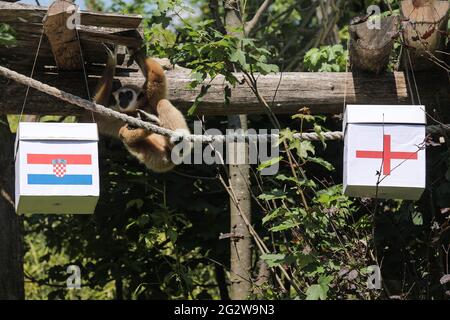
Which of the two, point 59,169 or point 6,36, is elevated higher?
point 6,36

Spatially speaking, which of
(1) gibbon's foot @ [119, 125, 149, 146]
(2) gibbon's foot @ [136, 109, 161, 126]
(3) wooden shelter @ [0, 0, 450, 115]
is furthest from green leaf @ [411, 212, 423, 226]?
(1) gibbon's foot @ [119, 125, 149, 146]

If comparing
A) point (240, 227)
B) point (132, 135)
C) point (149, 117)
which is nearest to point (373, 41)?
point (149, 117)

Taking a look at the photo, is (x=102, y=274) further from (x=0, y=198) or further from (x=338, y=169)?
(x=338, y=169)

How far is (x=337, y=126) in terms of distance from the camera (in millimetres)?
7766

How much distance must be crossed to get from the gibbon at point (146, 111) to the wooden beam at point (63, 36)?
253 millimetres

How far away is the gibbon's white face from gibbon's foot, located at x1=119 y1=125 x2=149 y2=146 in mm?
196

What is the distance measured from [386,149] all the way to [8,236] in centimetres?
400

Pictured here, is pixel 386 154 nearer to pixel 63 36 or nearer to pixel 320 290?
pixel 320 290

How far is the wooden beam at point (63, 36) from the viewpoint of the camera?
5555 mm

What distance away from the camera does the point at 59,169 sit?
188 inches

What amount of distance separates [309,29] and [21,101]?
16.9 ft

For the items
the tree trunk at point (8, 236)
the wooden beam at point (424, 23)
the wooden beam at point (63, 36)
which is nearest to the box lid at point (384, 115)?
the wooden beam at point (424, 23)

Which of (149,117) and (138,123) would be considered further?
(149,117)

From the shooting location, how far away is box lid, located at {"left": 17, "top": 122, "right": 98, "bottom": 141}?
477 centimetres
